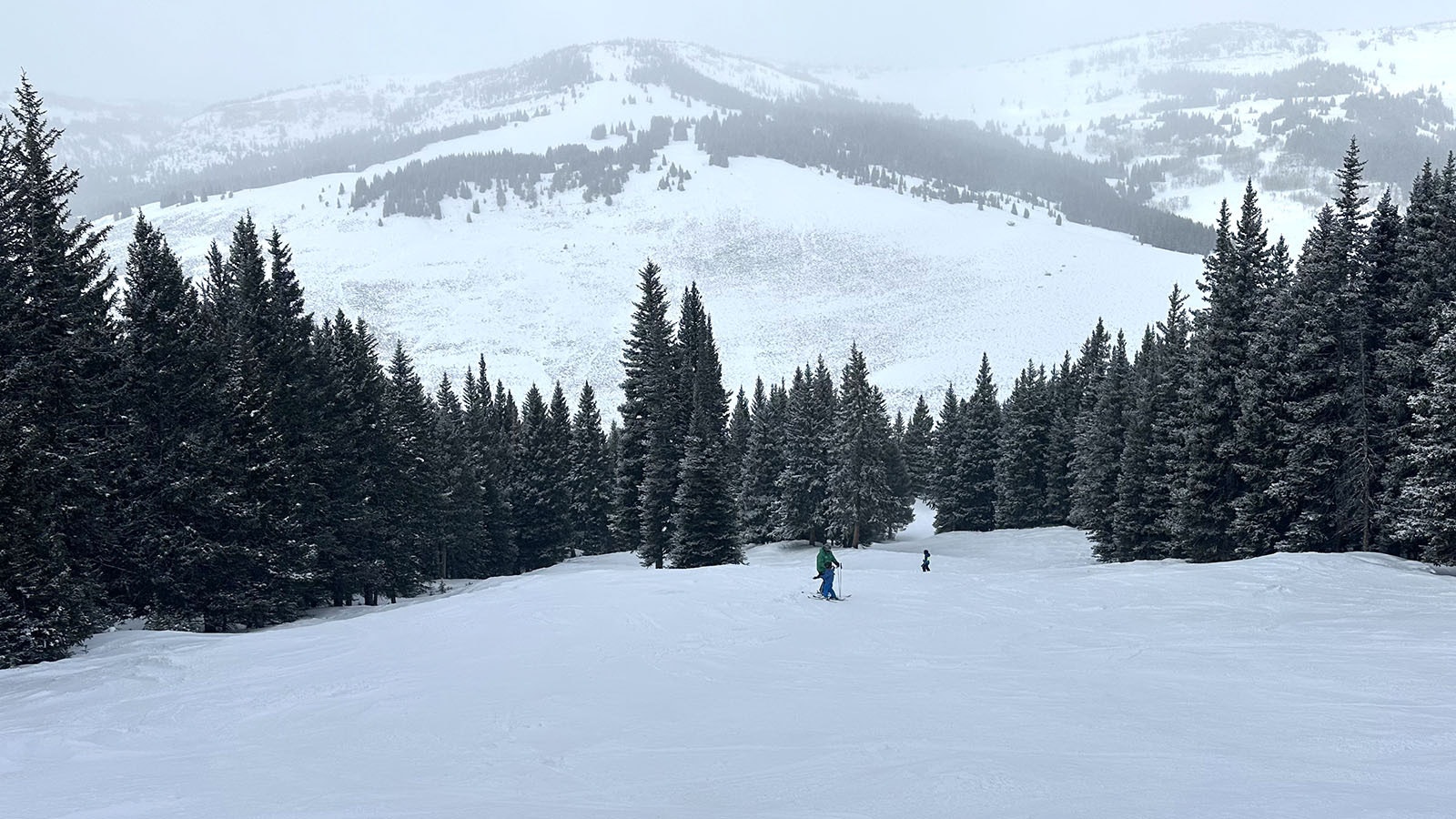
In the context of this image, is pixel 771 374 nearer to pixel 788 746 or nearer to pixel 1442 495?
pixel 1442 495

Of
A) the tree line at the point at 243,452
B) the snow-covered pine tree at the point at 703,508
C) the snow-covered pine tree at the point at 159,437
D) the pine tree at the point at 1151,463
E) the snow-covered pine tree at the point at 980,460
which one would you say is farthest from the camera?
the snow-covered pine tree at the point at 980,460

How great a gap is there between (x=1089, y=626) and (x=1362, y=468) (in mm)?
17542

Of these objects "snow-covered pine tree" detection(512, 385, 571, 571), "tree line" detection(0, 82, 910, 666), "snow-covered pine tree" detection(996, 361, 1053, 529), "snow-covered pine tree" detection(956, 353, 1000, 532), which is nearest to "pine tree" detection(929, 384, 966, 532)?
"snow-covered pine tree" detection(956, 353, 1000, 532)

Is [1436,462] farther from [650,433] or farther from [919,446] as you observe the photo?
[919,446]

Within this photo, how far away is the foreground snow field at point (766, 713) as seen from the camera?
7.75m

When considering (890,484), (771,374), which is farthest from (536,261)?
(890,484)

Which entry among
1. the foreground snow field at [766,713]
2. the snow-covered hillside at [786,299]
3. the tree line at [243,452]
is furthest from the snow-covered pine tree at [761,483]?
the snow-covered hillside at [786,299]

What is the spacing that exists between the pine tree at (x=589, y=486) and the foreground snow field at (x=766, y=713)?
43.1 metres

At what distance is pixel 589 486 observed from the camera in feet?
212

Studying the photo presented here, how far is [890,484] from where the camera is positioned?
2867 inches

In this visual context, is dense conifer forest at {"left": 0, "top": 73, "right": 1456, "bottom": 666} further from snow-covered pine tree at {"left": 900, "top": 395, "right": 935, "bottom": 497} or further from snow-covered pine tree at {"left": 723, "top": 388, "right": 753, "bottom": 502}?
snow-covered pine tree at {"left": 900, "top": 395, "right": 935, "bottom": 497}

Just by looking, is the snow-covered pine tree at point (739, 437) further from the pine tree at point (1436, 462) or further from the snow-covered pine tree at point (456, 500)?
the pine tree at point (1436, 462)

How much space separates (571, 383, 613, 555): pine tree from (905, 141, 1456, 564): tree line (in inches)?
1564

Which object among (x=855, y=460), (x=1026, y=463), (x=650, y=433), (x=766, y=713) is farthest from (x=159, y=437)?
(x=1026, y=463)
